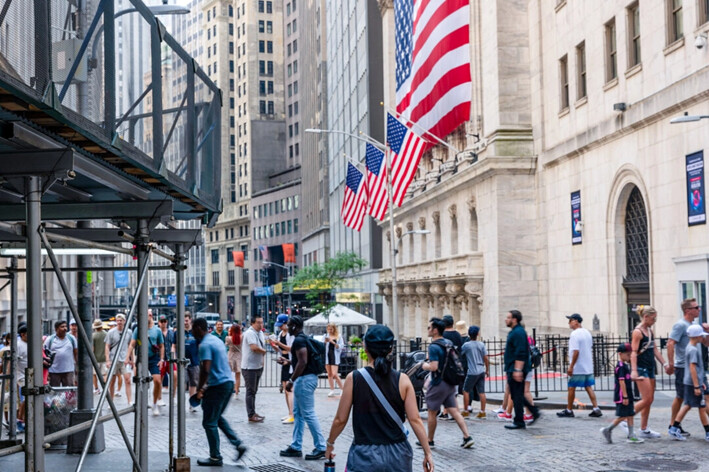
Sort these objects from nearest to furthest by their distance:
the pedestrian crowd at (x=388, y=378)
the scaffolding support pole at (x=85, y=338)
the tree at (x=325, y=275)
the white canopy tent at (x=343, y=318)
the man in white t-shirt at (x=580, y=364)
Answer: the scaffolding support pole at (x=85, y=338) < the pedestrian crowd at (x=388, y=378) < the man in white t-shirt at (x=580, y=364) < the white canopy tent at (x=343, y=318) < the tree at (x=325, y=275)

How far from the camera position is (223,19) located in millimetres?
150250

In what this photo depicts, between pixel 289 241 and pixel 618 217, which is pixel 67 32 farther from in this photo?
pixel 289 241

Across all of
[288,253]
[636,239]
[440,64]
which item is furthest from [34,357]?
[288,253]

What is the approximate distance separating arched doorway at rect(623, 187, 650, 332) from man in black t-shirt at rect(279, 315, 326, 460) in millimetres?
16848

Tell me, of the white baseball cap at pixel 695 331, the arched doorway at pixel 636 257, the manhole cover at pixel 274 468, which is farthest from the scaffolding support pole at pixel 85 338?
the arched doorway at pixel 636 257

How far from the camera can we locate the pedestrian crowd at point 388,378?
7070mm

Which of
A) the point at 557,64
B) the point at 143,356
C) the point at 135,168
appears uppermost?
the point at 557,64

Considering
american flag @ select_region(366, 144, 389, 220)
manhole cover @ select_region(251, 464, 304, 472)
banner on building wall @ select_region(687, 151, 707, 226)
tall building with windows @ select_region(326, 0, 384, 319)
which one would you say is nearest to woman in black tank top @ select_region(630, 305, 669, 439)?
manhole cover @ select_region(251, 464, 304, 472)

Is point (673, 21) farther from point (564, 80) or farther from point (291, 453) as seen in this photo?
point (291, 453)

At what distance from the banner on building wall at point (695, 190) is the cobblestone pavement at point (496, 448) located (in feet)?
24.5

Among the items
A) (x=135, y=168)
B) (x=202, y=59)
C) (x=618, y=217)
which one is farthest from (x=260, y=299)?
(x=135, y=168)

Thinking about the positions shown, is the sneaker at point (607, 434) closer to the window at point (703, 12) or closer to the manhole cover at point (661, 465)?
the manhole cover at point (661, 465)

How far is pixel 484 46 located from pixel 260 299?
93.4 metres

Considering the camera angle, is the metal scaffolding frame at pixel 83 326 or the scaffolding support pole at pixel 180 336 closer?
the metal scaffolding frame at pixel 83 326
